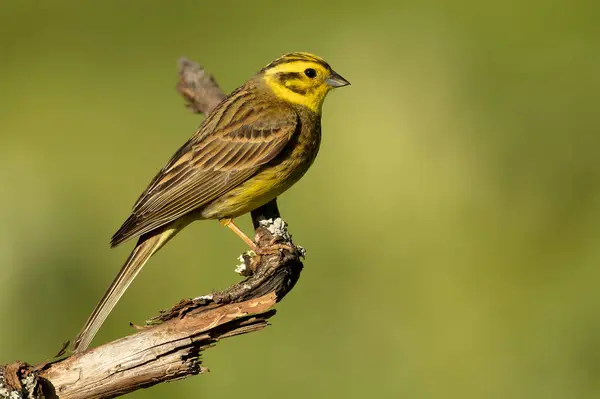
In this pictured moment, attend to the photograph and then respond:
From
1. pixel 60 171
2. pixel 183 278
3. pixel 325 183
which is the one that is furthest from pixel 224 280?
pixel 60 171

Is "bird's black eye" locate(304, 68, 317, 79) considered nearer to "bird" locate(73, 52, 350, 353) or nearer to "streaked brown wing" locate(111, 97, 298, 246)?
"bird" locate(73, 52, 350, 353)

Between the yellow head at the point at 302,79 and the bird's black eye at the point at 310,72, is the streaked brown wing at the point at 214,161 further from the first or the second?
the bird's black eye at the point at 310,72

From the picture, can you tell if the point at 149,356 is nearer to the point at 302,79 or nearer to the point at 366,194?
the point at 302,79

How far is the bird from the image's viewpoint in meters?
6.27

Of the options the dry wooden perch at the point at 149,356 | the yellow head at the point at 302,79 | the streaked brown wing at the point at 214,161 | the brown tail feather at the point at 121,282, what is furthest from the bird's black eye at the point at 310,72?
the dry wooden perch at the point at 149,356

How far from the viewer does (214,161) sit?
6.57 meters

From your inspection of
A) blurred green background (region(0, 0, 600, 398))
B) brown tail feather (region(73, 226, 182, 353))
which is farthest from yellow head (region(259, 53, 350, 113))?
blurred green background (region(0, 0, 600, 398))

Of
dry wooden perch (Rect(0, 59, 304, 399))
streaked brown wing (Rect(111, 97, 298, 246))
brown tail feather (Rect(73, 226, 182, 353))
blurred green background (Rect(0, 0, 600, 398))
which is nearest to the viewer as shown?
dry wooden perch (Rect(0, 59, 304, 399))

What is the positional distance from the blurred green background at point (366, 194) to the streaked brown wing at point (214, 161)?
1.98m

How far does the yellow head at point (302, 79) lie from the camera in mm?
6910

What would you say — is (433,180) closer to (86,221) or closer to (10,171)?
(86,221)

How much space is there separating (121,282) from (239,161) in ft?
3.77

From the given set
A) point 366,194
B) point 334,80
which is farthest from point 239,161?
point 366,194

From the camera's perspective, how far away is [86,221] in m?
9.56
